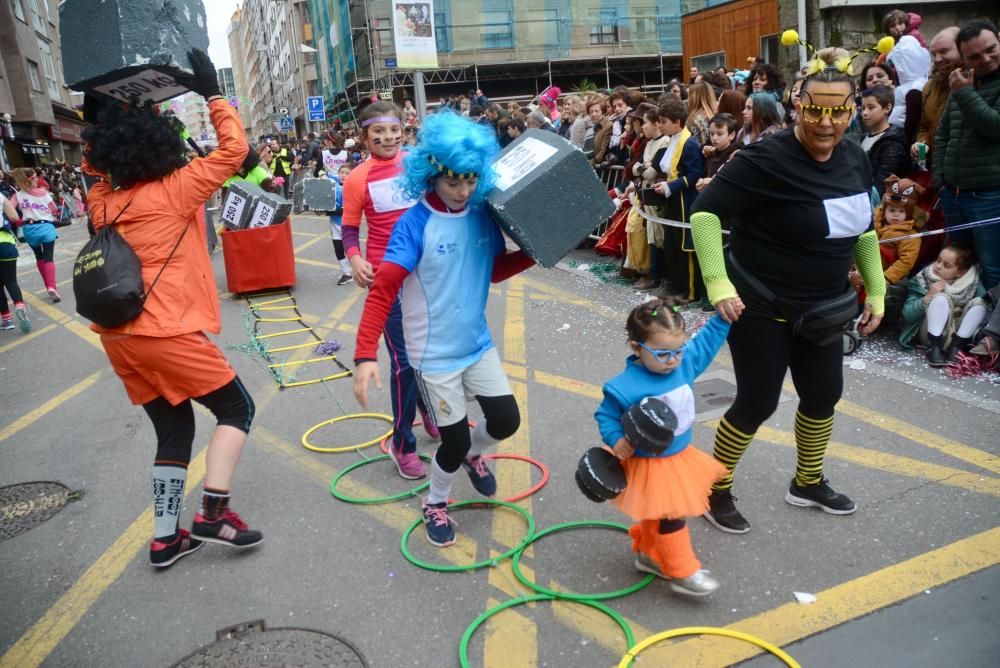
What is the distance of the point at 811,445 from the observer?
141 inches

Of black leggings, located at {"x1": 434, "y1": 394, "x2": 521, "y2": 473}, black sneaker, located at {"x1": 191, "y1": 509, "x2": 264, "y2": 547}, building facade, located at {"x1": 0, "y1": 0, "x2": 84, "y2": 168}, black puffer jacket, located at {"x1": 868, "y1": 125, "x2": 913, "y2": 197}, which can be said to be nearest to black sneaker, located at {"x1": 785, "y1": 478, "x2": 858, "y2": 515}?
black leggings, located at {"x1": 434, "y1": 394, "x2": 521, "y2": 473}

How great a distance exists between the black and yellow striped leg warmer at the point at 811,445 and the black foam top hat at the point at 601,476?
1.09m

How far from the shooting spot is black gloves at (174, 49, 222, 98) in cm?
340

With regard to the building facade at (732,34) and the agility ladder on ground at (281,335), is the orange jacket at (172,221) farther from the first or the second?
the building facade at (732,34)

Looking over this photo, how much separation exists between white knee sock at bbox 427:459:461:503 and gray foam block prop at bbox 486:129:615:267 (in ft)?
3.79

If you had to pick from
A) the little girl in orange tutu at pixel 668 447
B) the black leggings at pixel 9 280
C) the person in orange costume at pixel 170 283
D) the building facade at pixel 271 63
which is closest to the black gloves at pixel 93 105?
the person in orange costume at pixel 170 283

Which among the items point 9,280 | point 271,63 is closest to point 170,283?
point 9,280

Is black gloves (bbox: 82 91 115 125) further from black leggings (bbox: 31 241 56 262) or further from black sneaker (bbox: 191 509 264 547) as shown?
black leggings (bbox: 31 241 56 262)

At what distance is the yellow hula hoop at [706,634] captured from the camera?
2.67 meters

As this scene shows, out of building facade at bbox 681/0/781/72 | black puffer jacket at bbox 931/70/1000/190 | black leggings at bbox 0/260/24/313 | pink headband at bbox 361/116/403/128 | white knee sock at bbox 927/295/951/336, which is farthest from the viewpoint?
building facade at bbox 681/0/781/72

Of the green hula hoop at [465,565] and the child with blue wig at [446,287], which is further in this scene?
the green hula hoop at [465,565]

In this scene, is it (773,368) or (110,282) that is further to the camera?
(773,368)

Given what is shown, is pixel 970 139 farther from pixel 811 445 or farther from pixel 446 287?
pixel 446 287

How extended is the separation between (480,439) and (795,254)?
1.66 m
